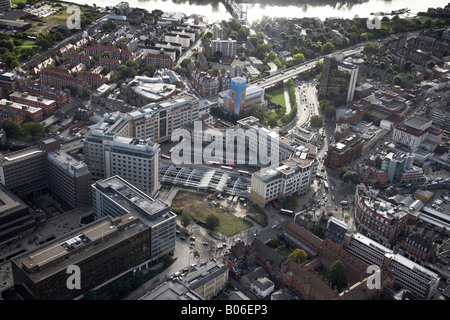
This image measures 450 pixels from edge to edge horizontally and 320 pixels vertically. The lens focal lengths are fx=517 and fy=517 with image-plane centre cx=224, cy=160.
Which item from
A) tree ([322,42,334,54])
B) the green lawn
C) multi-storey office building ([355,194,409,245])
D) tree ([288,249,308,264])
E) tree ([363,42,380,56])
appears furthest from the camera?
tree ([322,42,334,54])

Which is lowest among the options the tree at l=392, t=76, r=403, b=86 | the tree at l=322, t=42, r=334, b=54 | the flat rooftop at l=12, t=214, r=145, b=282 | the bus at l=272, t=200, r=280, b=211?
the bus at l=272, t=200, r=280, b=211

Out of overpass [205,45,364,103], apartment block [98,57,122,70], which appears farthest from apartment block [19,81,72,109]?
overpass [205,45,364,103]

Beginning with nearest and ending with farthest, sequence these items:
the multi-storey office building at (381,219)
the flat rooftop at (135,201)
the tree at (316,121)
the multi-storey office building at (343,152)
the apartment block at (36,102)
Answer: the flat rooftop at (135,201) → the multi-storey office building at (381,219) → the multi-storey office building at (343,152) → the apartment block at (36,102) → the tree at (316,121)

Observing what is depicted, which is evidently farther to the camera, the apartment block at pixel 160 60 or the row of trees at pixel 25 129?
the apartment block at pixel 160 60

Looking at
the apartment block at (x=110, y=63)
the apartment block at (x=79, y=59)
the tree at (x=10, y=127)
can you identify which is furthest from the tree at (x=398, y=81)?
the tree at (x=10, y=127)

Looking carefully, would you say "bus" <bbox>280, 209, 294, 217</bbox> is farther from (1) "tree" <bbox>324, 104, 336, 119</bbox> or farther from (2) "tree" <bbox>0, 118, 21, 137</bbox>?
(2) "tree" <bbox>0, 118, 21, 137</bbox>

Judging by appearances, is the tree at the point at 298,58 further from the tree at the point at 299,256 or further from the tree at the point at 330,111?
the tree at the point at 299,256

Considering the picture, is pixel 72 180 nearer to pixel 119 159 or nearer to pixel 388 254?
pixel 119 159
